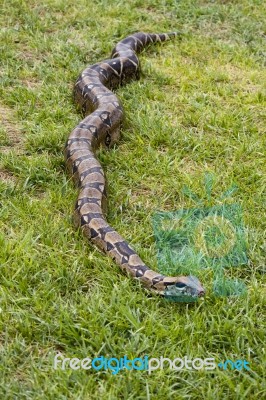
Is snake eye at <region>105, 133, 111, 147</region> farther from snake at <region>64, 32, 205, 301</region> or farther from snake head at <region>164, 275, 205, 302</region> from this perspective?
snake head at <region>164, 275, 205, 302</region>

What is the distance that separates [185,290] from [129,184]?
184cm

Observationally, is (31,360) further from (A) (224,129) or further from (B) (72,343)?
(A) (224,129)

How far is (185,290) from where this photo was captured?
462 cm

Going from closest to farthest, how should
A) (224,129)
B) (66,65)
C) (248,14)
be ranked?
1. (224,129)
2. (66,65)
3. (248,14)

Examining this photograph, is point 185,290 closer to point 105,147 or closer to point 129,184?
point 129,184

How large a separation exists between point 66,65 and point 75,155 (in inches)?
99.7

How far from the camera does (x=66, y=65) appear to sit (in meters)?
8.27

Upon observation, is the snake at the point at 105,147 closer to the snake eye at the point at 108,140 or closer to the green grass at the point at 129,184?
the snake eye at the point at 108,140

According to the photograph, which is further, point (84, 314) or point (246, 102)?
point (246, 102)

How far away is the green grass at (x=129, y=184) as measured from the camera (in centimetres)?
418

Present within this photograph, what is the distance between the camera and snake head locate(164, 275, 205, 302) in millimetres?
4605

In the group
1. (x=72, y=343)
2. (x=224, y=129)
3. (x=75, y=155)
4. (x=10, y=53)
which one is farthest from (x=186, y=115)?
(x=72, y=343)

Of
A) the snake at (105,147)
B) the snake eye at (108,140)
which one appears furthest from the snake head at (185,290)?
the snake eye at (108,140)

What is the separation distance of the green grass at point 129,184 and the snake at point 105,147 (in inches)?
4.7
